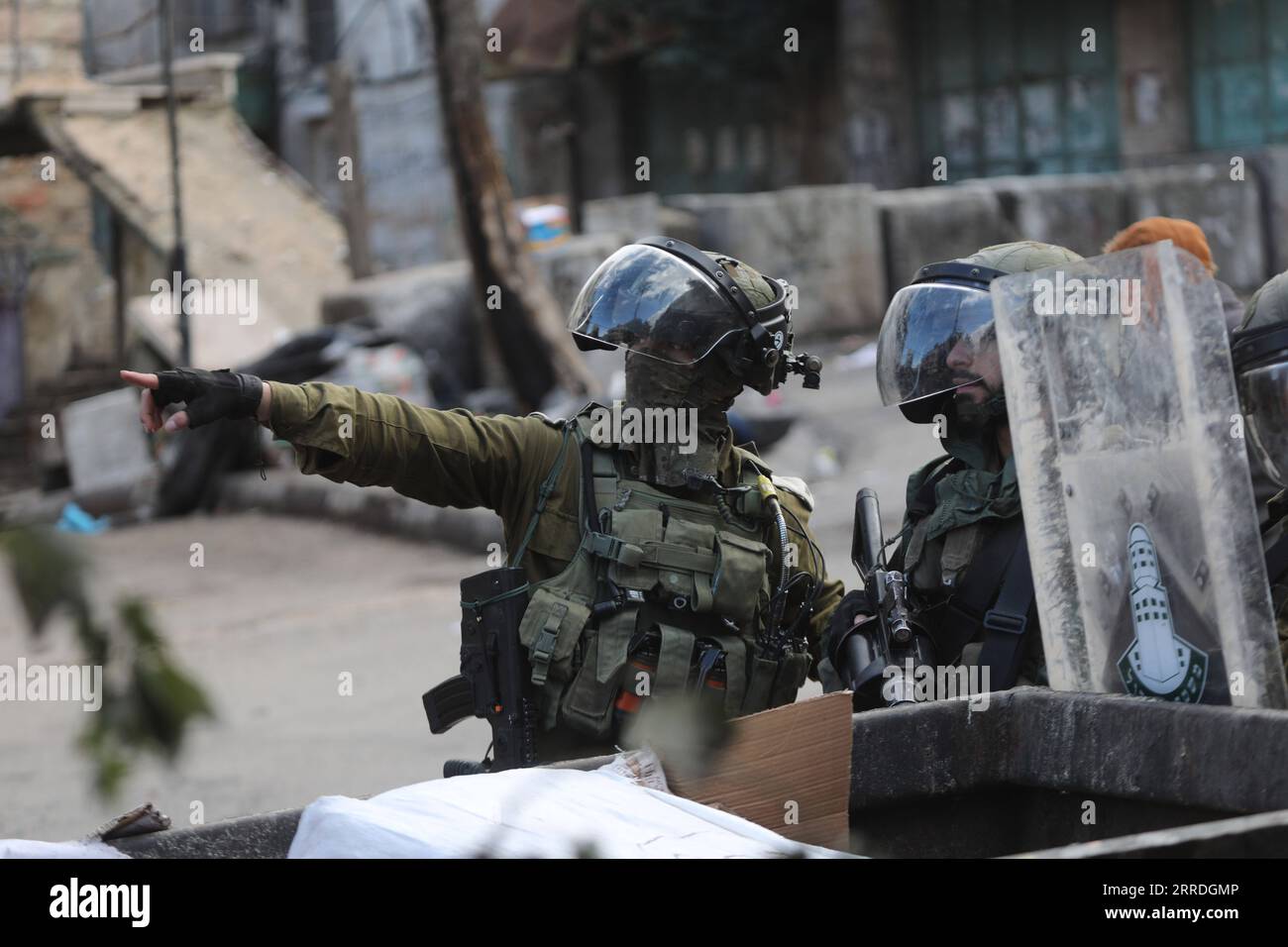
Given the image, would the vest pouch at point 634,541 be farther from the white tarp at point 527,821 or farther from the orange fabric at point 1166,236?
the orange fabric at point 1166,236

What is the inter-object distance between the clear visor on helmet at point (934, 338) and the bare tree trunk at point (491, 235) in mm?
8529

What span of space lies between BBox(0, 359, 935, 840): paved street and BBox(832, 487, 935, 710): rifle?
1.14 meters

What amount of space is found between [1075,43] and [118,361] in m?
10.8

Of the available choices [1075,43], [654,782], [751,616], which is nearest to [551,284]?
[1075,43]

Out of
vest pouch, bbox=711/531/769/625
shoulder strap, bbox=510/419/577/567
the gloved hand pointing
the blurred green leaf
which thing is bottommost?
the blurred green leaf

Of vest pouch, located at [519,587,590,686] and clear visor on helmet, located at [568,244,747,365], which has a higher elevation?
clear visor on helmet, located at [568,244,747,365]

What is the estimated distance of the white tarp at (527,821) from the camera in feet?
5.67

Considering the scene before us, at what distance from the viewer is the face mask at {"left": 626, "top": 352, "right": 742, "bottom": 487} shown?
9.95 feet

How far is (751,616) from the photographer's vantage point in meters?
3.02

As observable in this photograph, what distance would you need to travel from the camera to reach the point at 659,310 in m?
3.05

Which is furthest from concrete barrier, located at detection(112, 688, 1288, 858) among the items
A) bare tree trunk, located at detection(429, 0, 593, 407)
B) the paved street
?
bare tree trunk, located at detection(429, 0, 593, 407)

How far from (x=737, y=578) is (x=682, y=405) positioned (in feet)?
1.15

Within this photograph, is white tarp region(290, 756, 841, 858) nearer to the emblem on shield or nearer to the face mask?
the emblem on shield
